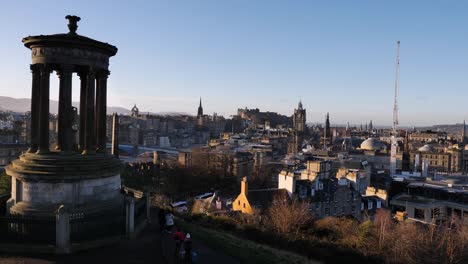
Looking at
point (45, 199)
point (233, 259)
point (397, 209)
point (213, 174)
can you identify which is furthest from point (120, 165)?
point (213, 174)

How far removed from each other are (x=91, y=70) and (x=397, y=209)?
41447 millimetres

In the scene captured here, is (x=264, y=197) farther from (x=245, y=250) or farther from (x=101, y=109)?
(x=101, y=109)

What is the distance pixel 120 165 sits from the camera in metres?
15.6

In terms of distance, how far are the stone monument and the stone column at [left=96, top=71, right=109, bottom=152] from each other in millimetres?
38

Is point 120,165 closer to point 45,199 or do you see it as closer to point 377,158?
point 45,199

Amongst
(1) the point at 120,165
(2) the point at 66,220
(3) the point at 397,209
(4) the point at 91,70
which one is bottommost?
(3) the point at 397,209

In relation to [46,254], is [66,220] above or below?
above

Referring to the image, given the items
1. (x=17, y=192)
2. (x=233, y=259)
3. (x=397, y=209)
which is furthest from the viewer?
(x=397, y=209)

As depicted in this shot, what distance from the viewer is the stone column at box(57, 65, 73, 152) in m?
14.3

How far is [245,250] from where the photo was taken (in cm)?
1423

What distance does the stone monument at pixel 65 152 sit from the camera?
13.5m

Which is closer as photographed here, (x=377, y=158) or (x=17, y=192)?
(x=17, y=192)

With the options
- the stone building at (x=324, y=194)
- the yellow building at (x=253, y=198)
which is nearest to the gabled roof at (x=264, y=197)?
the yellow building at (x=253, y=198)

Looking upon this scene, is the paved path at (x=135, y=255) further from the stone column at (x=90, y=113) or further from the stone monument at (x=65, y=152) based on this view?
the stone column at (x=90, y=113)
